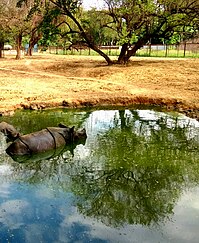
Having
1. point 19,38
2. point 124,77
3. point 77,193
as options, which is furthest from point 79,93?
point 19,38

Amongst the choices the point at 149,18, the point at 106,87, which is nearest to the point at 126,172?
the point at 106,87

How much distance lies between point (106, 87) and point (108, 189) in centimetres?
1069

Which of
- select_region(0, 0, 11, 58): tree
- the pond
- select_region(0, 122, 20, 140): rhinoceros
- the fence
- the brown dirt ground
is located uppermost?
select_region(0, 0, 11, 58): tree

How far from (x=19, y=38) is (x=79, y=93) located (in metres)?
21.2

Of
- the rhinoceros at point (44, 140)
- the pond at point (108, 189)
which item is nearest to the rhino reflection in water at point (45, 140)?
the rhinoceros at point (44, 140)

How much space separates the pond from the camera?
661 cm

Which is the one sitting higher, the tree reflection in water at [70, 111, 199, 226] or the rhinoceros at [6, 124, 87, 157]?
the rhinoceros at [6, 124, 87, 157]

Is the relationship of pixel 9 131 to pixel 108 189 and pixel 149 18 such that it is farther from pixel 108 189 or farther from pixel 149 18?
pixel 149 18

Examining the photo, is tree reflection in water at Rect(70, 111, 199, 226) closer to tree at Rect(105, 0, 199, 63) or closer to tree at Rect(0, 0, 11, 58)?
tree at Rect(105, 0, 199, 63)

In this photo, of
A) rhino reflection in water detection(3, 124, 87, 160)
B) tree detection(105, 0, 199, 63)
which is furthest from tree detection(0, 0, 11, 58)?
rhino reflection in water detection(3, 124, 87, 160)

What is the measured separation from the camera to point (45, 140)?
10414 millimetres

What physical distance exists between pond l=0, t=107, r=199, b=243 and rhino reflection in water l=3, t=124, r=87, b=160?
284 millimetres

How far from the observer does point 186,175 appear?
9.09 meters

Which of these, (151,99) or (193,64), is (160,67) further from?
(151,99)
